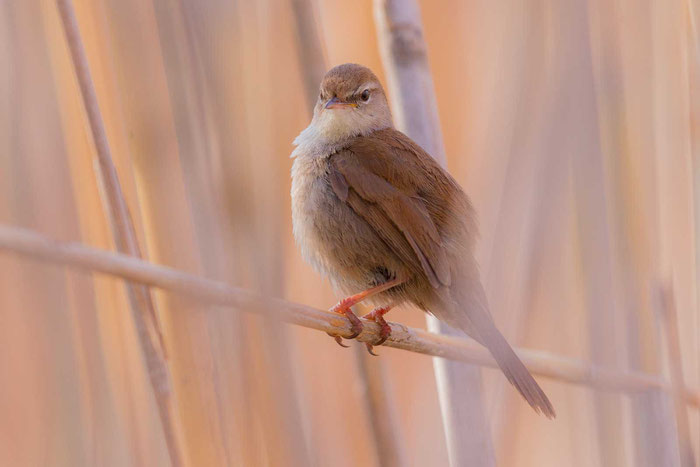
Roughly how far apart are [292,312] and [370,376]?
68 cm

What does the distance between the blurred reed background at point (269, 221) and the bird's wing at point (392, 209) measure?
164mm

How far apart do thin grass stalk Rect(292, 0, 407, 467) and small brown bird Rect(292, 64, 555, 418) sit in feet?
0.21

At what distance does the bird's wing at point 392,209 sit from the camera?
2.17m

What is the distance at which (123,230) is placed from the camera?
1.93 m

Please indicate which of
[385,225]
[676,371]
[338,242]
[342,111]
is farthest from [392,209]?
[676,371]

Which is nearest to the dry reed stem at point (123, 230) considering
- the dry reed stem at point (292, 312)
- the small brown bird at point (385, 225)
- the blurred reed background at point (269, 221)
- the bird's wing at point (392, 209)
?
the blurred reed background at point (269, 221)

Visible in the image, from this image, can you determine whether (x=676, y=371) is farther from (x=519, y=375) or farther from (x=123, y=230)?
(x=123, y=230)

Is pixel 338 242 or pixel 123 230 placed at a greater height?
pixel 123 230

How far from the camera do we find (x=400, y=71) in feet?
7.18

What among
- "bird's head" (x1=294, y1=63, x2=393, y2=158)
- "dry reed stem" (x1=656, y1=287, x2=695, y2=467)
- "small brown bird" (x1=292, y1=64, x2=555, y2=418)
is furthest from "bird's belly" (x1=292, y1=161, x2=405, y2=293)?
"dry reed stem" (x1=656, y1=287, x2=695, y2=467)

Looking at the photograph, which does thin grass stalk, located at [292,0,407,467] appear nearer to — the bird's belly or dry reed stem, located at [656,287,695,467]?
the bird's belly

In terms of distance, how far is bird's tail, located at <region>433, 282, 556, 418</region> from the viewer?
6.09 feet

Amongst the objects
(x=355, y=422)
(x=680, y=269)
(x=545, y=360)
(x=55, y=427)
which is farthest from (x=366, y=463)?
(x=680, y=269)

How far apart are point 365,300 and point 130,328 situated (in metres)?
0.76
